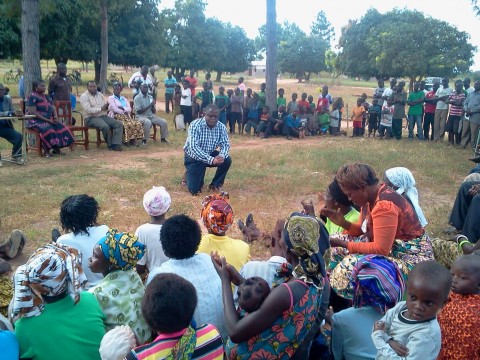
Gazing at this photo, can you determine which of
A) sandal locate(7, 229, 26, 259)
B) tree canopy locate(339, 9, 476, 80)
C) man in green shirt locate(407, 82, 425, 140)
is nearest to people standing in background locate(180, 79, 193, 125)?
man in green shirt locate(407, 82, 425, 140)

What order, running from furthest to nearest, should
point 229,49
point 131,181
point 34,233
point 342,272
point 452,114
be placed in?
point 229,49 → point 452,114 → point 131,181 → point 34,233 → point 342,272

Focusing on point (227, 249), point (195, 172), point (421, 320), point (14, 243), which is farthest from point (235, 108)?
point (421, 320)

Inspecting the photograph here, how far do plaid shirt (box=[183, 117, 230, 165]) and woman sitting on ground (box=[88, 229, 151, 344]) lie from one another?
15.1 ft

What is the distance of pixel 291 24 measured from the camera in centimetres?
9481

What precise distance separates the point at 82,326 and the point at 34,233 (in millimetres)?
3563

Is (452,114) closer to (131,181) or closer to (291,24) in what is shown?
(131,181)

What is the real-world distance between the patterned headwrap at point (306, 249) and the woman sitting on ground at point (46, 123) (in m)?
7.99

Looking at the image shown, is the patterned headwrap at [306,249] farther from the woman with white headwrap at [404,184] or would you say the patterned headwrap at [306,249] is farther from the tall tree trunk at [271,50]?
the tall tree trunk at [271,50]

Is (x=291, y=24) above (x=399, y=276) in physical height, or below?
above

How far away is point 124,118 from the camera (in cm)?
1134

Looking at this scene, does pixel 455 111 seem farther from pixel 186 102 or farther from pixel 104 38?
pixel 104 38

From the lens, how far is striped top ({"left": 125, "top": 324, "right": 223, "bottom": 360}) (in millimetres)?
2117

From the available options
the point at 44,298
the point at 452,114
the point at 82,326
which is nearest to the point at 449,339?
the point at 82,326

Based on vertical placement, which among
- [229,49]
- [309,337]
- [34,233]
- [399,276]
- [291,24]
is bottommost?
[34,233]
